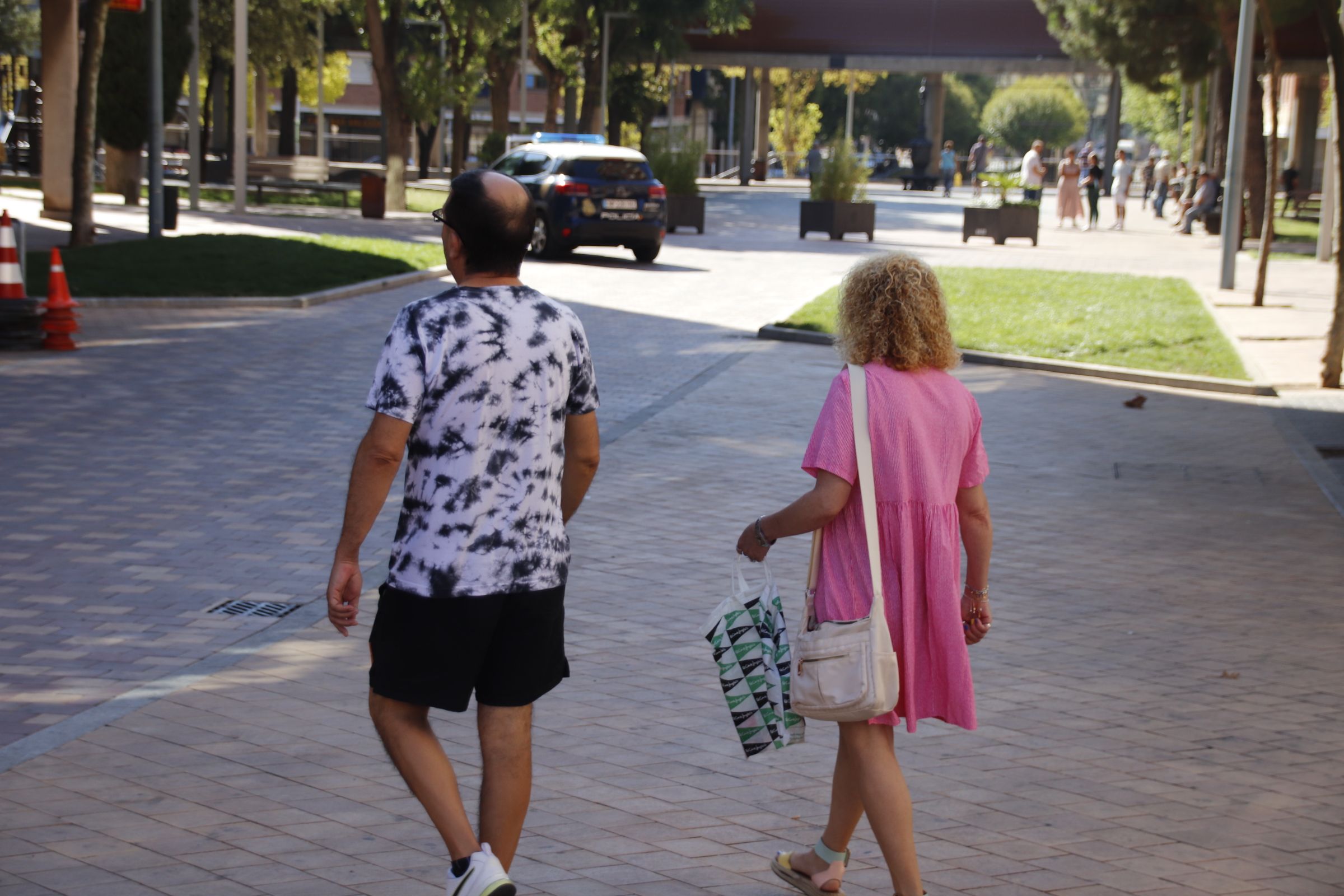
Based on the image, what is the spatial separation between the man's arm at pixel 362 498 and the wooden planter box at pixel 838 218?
26100mm

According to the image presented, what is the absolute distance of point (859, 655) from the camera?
345 centimetres

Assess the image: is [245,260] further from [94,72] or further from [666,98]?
[666,98]

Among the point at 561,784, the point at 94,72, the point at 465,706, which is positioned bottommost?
the point at 561,784

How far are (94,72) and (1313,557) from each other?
636 inches

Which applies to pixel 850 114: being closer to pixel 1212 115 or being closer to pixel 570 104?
pixel 570 104

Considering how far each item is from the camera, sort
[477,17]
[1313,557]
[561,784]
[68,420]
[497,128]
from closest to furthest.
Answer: [561,784] < [1313,557] < [68,420] < [477,17] < [497,128]

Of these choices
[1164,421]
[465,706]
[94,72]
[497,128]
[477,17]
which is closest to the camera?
[465,706]

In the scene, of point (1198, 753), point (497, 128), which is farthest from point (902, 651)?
point (497, 128)

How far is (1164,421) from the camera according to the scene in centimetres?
1184

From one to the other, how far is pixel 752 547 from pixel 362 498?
0.96m

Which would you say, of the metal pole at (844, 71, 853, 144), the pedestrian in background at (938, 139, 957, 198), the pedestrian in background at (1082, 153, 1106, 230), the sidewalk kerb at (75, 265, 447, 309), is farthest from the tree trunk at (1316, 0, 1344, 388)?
the pedestrian in background at (938, 139, 957, 198)

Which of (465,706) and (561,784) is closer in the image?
(465,706)

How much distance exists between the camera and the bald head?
3314 mm

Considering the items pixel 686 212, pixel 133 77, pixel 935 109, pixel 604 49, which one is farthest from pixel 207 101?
pixel 935 109
